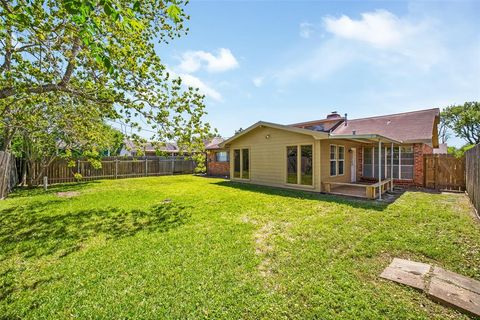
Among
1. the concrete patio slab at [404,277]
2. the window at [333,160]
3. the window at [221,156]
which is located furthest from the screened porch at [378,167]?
the window at [221,156]

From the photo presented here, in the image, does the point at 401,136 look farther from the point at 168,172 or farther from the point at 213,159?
the point at 168,172

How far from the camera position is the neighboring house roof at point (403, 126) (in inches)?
457

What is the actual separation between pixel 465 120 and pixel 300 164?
36720mm

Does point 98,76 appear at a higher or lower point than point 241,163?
higher

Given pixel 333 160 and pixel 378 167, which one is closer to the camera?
pixel 333 160

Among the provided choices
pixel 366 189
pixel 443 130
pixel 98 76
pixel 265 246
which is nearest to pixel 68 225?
pixel 98 76

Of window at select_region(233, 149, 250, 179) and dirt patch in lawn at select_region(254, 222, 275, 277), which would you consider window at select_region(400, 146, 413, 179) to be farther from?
A: dirt patch in lawn at select_region(254, 222, 275, 277)

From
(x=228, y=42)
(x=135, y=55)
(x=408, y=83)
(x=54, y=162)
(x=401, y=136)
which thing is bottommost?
(x=54, y=162)

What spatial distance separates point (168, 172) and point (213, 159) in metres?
4.16

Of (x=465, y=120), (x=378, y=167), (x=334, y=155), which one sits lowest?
(x=378, y=167)

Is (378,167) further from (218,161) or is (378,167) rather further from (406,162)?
(218,161)

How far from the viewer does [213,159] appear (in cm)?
2052

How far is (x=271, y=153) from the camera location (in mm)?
12055

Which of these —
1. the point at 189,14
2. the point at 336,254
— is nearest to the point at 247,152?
the point at 189,14
